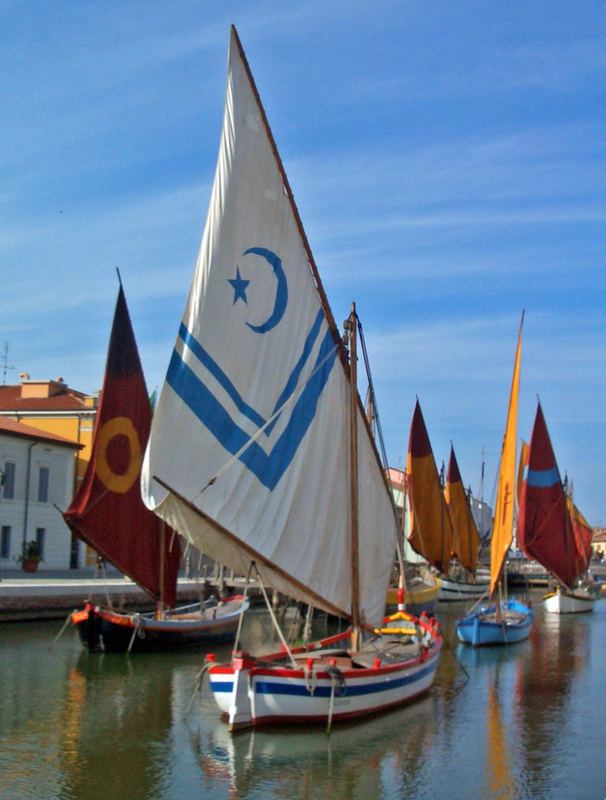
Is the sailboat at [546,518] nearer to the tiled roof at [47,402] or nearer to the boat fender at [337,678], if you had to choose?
the tiled roof at [47,402]

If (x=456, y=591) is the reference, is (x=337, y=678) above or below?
above

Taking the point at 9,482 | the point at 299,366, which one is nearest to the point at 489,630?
the point at 299,366

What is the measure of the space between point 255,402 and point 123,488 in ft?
41.5

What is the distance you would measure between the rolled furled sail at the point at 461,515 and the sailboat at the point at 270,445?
43987 mm

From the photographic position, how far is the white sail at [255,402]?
18.9 metres

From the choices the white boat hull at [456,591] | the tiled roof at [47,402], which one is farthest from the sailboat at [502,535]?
the tiled roof at [47,402]

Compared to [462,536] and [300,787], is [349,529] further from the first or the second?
[462,536]

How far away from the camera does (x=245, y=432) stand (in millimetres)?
19781

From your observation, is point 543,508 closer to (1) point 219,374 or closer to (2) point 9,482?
(2) point 9,482

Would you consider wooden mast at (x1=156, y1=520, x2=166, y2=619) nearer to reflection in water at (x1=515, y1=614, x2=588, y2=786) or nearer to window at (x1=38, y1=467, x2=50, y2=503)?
reflection in water at (x1=515, y1=614, x2=588, y2=786)

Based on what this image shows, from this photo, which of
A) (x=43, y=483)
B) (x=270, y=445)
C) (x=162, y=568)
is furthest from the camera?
(x=43, y=483)

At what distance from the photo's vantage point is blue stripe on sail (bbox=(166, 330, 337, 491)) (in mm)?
19156

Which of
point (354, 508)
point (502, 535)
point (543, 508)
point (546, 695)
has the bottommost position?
point (546, 695)

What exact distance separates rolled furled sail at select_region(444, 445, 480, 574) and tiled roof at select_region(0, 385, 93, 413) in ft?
73.3
